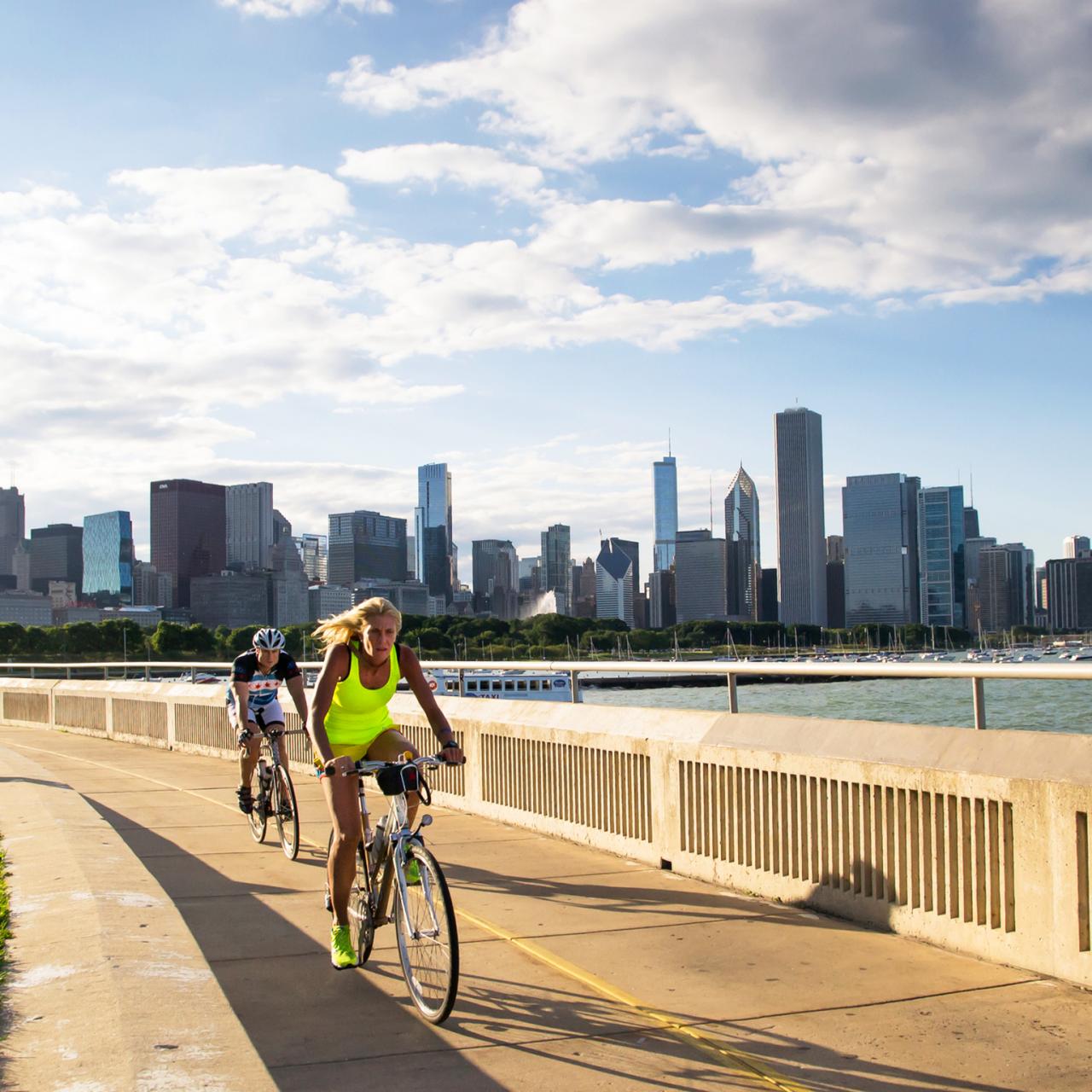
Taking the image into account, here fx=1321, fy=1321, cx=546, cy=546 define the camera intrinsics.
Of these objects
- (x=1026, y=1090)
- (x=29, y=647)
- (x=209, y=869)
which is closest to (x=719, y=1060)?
(x=1026, y=1090)

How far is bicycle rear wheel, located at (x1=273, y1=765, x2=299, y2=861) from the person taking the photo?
10.1 m

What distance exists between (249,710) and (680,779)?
3.82 meters

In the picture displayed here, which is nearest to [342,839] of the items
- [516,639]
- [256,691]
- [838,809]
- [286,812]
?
[838,809]

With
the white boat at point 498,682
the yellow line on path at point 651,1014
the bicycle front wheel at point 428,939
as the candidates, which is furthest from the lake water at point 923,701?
the bicycle front wheel at point 428,939

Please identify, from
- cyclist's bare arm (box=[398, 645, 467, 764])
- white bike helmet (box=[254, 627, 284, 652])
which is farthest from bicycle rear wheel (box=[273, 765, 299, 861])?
cyclist's bare arm (box=[398, 645, 467, 764])

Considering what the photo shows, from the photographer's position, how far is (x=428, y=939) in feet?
18.5

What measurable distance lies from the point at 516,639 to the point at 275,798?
448 ft

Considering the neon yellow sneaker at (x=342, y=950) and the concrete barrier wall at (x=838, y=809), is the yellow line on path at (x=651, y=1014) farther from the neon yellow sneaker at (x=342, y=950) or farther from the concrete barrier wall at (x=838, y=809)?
the concrete barrier wall at (x=838, y=809)

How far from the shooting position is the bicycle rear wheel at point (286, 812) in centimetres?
1005

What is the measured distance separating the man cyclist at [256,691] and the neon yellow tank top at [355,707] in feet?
12.5

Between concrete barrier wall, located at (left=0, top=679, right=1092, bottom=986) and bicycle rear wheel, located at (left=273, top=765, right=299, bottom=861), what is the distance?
2.13 meters

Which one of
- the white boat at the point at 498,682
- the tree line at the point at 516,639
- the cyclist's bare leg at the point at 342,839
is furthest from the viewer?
the tree line at the point at 516,639

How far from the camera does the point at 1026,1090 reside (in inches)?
185

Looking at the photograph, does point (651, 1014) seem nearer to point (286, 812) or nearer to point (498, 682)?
point (286, 812)
